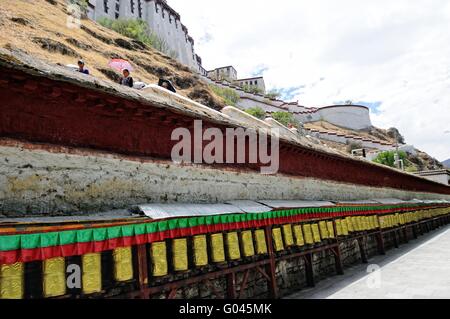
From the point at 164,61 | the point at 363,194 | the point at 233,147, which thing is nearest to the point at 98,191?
the point at 233,147

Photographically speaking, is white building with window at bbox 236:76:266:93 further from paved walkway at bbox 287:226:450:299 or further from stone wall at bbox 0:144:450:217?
stone wall at bbox 0:144:450:217

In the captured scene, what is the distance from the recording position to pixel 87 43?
37.8 metres

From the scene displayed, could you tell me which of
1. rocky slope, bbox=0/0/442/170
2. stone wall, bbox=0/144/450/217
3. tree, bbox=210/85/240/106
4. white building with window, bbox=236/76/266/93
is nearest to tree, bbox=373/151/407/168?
rocky slope, bbox=0/0/442/170

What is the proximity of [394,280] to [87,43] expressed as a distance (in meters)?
39.0

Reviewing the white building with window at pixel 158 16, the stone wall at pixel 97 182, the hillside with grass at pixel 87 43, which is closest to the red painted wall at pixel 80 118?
the stone wall at pixel 97 182

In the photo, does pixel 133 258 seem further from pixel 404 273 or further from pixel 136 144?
pixel 404 273

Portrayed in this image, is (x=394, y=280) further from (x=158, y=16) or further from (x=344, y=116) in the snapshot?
(x=344, y=116)

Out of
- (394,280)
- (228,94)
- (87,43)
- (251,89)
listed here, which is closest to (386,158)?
(228,94)

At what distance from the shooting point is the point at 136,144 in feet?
19.4

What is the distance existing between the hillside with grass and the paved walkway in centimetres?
2465

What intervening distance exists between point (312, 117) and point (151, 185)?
68135 mm

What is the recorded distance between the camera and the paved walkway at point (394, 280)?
8289 mm

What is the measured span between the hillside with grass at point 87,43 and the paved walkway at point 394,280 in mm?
24649

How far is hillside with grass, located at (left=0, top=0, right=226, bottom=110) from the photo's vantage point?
29984 millimetres
